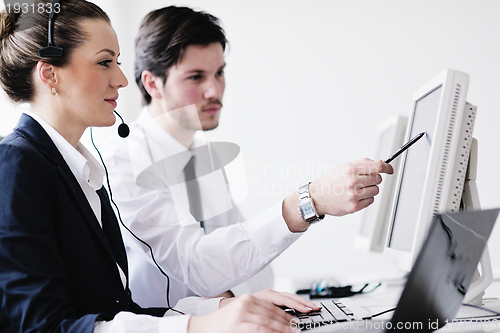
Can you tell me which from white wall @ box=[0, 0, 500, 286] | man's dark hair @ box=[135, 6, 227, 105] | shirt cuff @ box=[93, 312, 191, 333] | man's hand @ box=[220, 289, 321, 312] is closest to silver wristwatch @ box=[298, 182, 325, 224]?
man's hand @ box=[220, 289, 321, 312]

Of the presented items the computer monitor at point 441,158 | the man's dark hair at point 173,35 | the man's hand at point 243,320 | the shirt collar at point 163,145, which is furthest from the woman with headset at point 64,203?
the man's dark hair at point 173,35

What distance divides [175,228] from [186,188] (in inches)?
12.2

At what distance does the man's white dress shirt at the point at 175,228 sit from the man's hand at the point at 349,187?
13 cm

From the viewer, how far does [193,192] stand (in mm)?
1479

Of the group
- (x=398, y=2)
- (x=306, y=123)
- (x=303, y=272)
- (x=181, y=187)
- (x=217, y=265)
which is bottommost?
(x=303, y=272)

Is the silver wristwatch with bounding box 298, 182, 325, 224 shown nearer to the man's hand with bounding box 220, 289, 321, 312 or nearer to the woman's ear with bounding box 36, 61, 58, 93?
the man's hand with bounding box 220, 289, 321, 312

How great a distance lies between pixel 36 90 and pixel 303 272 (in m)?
2.19

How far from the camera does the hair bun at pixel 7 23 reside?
2.70ft

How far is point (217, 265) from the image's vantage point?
1.05 meters

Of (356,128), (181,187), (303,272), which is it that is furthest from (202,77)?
(303,272)

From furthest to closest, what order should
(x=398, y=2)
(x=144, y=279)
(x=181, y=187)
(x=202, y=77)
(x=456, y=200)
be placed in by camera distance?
(x=398, y=2) → (x=202, y=77) → (x=181, y=187) → (x=144, y=279) → (x=456, y=200)

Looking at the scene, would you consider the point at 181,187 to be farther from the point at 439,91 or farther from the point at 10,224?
the point at 439,91

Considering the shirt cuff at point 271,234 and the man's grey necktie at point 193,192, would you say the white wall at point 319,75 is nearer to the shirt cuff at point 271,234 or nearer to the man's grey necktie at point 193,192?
the man's grey necktie at point 193,192

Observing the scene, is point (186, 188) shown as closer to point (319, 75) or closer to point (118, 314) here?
point (118, 314)
